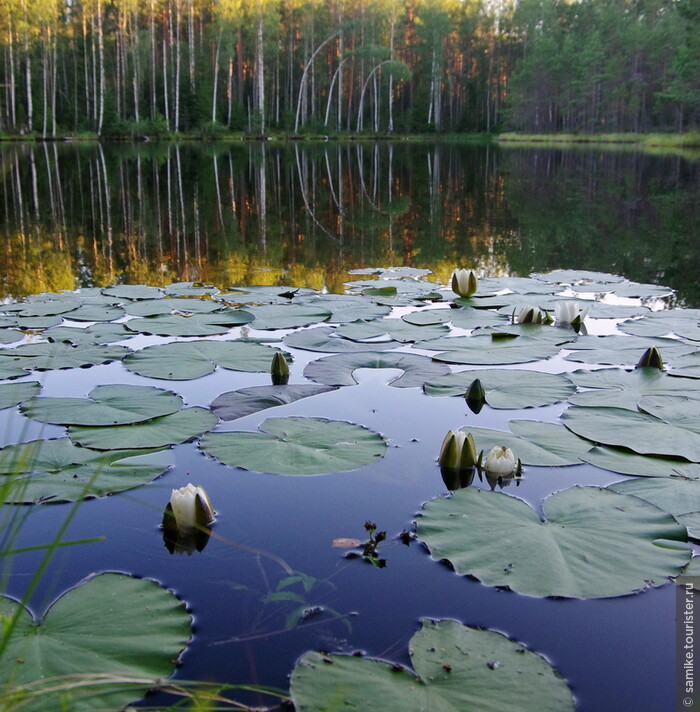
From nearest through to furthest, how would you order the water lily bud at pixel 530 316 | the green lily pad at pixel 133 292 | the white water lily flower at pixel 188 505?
the white water lily flower at pixel 188 505, the water lily bud at pixel 530 316, the green lily pad at pixel 133 292

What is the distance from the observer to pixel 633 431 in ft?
6.75

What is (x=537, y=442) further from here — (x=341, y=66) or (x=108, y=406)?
(x=341, y=66)

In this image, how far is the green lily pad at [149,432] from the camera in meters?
2.00

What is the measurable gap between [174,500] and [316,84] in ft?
123

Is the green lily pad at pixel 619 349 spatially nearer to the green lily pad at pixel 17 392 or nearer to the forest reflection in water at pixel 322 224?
the forest reflection in water at pixel 322 224

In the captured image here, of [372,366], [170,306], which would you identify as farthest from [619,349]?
[170,306]

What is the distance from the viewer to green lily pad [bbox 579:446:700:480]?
1834 mm

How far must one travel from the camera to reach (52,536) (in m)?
1.61

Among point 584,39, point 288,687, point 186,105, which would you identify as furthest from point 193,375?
point 584,39

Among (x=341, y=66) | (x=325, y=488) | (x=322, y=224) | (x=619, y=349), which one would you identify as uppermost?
(x=341, y=66)

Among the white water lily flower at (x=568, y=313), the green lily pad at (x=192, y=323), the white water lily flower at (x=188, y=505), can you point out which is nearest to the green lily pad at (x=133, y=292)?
the green lily pad at (x=192, y=323)

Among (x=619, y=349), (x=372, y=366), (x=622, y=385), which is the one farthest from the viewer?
(x=619, y=349)

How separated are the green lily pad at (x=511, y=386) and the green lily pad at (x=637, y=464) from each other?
1.22 feet

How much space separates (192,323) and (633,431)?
6.91 feet
